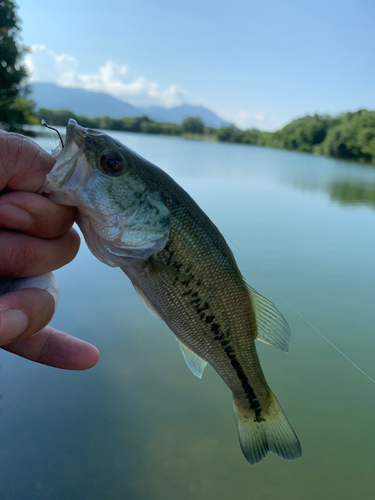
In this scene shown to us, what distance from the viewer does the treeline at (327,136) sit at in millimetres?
45812

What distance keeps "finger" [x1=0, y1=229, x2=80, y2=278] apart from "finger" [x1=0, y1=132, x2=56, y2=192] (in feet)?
0.65

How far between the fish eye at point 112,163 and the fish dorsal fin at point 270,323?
2.76 ft

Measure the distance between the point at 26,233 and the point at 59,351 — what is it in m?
0.70

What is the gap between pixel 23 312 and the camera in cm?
113

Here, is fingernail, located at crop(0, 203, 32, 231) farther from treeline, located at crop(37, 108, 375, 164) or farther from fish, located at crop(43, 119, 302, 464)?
treeline, located at crop(37, 108, 375, 164)

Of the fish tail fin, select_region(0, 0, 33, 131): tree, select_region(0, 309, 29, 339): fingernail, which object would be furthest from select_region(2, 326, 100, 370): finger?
select_region(0, 0, 33, 131): tree

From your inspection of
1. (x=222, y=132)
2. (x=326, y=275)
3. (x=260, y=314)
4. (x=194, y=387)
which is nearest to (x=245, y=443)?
(x=260, y=314)

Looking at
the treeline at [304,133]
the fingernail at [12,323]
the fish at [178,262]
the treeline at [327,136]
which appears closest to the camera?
the fingernail at [12,323]

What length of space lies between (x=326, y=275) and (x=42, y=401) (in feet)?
12.1

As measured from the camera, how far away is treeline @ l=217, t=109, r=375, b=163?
4581 centimetres

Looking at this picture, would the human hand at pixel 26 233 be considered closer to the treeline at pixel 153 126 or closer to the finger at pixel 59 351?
the finger at pixel 59 351

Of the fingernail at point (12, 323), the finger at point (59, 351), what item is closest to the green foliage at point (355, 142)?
the finger at point (59, 351)

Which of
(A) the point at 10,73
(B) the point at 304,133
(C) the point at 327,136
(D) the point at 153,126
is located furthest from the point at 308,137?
(A) the point at 10,73

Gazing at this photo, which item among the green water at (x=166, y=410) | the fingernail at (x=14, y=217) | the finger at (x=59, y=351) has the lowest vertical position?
the green water at (x=166, y=410)
